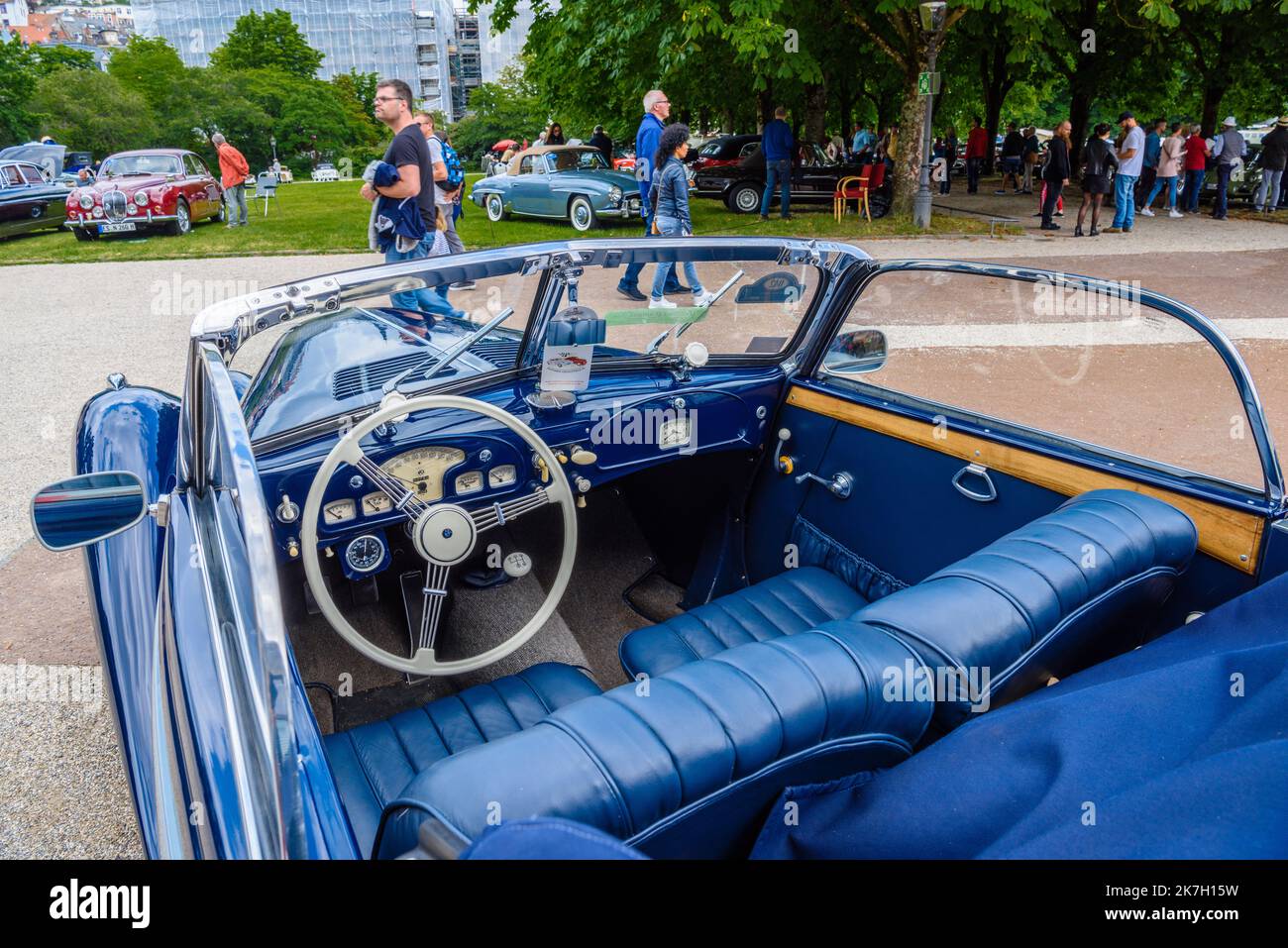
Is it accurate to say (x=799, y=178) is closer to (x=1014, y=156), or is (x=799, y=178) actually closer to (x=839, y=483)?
(x=1014, y=156)

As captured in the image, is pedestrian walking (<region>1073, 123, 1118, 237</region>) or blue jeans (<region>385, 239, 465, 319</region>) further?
pedestrian walking (<region>1073, 123, 1118, 237</region>)

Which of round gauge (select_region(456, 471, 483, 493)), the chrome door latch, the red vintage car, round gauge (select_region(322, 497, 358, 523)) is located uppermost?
the red vintage car

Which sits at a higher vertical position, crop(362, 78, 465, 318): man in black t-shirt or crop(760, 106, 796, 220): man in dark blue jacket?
crop(760, 106, 796, 220): man in dark blue jacket

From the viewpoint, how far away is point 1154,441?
14.3ft

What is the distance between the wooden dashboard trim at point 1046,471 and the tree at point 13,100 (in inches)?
1704

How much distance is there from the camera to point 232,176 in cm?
1527

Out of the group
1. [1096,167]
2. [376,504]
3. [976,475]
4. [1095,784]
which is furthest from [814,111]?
[1095,784]

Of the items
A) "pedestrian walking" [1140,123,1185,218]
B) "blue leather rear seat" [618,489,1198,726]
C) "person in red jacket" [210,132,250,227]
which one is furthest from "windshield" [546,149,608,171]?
"blue leather rear seat" [618,489,1198,726]

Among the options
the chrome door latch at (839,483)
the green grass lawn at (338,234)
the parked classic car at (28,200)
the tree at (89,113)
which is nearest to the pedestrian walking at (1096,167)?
the green grass lawn at (338,234)

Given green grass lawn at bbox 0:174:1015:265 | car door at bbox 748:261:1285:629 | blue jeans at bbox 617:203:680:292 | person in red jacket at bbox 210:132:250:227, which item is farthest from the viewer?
person in red jacket at bbox 210:132:250:227

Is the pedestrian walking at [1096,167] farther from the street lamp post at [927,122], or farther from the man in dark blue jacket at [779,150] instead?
the man in dark blue jacket at [779,150]

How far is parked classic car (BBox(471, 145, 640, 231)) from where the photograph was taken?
45.4 feet

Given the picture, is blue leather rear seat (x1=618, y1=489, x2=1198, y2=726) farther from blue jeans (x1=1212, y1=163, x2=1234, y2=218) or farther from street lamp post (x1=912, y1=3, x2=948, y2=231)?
blue jeans (x1=1212, y1=163, x2=1234, y2=218)

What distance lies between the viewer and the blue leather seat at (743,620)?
8.84 feet
